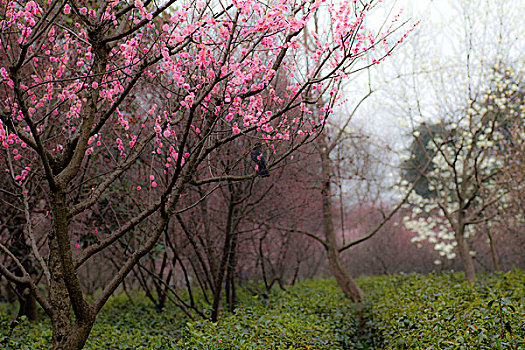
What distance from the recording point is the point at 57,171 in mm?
3650

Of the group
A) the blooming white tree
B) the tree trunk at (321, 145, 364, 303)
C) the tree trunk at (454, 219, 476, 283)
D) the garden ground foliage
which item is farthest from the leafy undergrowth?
the blooming white tree

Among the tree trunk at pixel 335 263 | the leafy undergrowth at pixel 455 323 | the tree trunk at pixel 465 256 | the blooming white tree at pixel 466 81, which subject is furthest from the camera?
the blooming white tree at pixel 466 81

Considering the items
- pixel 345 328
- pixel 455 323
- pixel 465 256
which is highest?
pixel 465 256

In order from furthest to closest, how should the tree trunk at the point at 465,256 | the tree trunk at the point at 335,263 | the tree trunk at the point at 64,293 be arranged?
the tree trunk at the point at 465,256
the tree trunk at the point at 335,263
the tree trunk at the point at 64,293

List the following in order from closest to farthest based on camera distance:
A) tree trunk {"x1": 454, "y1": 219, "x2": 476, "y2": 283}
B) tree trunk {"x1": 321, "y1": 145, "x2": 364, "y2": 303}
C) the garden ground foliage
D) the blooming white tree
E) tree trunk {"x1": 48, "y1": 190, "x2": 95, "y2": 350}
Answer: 1. tree trunk {"x1": 48, "y1": 190, "x2": 95, "y2": 350}
2. the garden ground foliage
3. tree trunk {"x1": 321, "y1": 145, "x2": 364, "y2": 303}
4. tree trunk {"x1": 454, "y1": 219, "x2": 476, "y2": 283}
5. the blooming white tree

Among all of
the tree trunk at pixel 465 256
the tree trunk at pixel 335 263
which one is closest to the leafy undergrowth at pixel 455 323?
the tree trunk at pixel 335 263

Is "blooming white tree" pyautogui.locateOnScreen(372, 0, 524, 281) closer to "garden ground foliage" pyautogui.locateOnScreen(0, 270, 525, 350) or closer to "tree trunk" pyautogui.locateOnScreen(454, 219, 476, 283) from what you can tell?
"tree trunk" pyautogui.locateOnScreen(454, 219, 476, 283)

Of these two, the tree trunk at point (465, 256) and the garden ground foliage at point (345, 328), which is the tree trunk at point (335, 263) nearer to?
the garden ground foliage at point (345, 328)

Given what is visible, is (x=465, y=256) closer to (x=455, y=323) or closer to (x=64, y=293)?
(x=455, y=323)

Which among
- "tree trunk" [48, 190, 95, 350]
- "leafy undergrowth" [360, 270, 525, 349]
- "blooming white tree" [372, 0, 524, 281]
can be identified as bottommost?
"leafy undergrowth" [360, 270, 525, 349]

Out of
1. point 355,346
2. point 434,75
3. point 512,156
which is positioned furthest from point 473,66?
point 355,346

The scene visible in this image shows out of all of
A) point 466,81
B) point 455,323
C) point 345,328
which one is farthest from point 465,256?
point 455,323

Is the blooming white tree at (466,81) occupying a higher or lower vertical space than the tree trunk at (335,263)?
higher

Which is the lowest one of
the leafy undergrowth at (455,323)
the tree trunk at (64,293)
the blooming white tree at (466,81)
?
the leafy undergrowth at (455,323)
